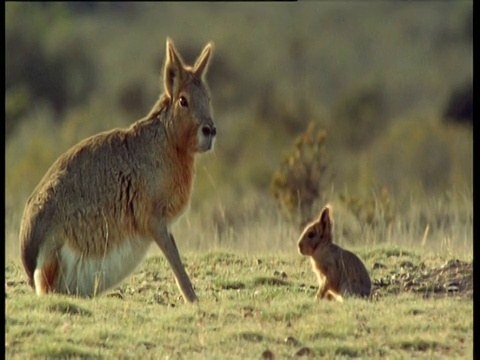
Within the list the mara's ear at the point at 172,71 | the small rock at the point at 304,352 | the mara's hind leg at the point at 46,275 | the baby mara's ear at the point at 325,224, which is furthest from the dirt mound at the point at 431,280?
the mara's hind leg at the point at 46,275

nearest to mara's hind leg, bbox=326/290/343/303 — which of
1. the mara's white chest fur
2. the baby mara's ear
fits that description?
the baby mara's ear

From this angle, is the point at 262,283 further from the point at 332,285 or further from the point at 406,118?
the point at 406,118

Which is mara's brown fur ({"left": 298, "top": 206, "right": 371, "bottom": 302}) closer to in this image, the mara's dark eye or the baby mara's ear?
the baby mara's ear

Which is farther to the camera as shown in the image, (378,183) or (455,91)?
(455,91)

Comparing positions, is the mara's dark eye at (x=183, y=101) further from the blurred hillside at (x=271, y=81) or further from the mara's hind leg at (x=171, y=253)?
the blurred hillside at (x=271, y=81)

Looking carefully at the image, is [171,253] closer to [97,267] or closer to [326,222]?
[97,267]

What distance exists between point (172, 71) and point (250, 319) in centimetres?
239

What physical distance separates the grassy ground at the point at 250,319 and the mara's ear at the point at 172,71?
1790 mm

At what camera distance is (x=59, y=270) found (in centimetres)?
1055

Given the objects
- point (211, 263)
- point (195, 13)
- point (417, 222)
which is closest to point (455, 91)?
point (195, 13)

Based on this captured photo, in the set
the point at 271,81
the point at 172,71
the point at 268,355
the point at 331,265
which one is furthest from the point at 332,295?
the point at 271,81

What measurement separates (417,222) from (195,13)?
1329 inches

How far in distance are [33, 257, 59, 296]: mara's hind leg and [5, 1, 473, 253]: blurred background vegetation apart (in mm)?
16129

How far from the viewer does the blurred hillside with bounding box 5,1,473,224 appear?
33.6m
